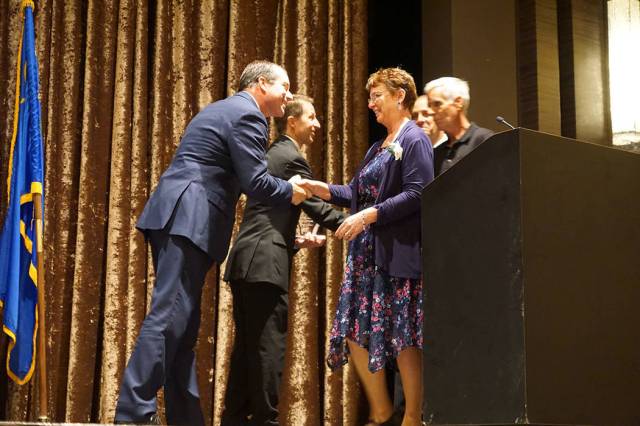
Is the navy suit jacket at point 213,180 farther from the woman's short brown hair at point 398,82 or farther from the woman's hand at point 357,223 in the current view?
the woman's short brown hair at point 398,82

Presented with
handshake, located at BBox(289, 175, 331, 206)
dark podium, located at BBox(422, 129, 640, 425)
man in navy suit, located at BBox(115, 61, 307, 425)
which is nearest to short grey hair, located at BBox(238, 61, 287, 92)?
man in navy suit, located at BBox(115, 61, 307, 425)

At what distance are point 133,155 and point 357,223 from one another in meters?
1.65

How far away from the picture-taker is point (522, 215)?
68.9 inches

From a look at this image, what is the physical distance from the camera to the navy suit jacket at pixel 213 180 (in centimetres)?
269

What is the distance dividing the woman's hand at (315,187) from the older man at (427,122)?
2.35 feet

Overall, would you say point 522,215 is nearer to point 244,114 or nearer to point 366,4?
point 244,114

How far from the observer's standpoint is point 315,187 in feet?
10.4

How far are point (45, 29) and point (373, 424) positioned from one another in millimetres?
2424

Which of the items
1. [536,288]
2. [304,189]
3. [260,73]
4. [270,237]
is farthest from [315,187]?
[536,288]

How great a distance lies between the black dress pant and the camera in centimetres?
308

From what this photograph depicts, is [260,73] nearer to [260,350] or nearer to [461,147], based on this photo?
[461,147]

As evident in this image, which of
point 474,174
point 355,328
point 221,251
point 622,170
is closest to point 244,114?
point 221,251

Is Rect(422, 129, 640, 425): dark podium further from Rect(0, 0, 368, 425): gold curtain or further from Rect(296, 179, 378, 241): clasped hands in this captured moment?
Rect(0, 0, 368, 425): gold curtain

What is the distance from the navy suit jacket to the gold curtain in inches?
53.5
